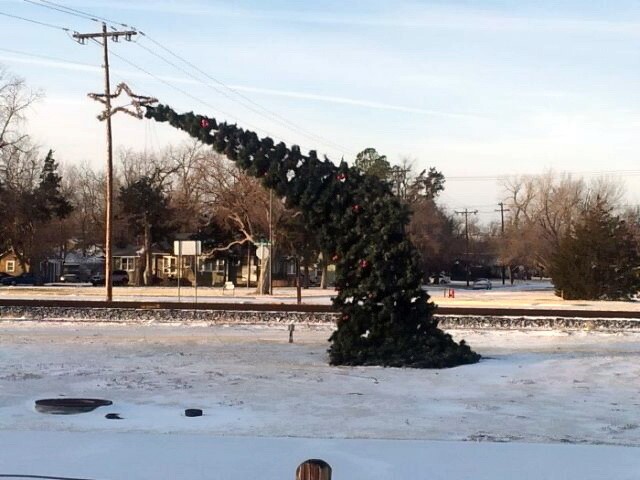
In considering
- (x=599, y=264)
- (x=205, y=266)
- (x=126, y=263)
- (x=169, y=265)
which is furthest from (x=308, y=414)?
(x=126, y=263)

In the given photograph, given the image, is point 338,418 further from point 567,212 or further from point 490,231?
point 490,231

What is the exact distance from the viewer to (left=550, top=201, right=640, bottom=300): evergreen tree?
5072 centimetres

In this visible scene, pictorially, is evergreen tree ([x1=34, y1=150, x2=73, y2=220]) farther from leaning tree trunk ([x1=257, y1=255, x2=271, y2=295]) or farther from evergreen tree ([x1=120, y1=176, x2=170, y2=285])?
leaning tree trunk ([x1=257, y1=255, x2=271, y2=295])

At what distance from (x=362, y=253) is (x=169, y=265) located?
7194 centimetres

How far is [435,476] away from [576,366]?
991cm

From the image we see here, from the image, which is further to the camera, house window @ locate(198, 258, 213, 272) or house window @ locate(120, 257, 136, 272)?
house window @ locate(120, 257, 136, 272)

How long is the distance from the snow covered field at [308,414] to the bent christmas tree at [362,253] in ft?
2.46

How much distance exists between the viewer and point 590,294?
51.3 m

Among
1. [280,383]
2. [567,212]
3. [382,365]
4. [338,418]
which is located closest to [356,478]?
[338,418]

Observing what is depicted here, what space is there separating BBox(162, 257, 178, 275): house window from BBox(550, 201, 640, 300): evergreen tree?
45.8 meters

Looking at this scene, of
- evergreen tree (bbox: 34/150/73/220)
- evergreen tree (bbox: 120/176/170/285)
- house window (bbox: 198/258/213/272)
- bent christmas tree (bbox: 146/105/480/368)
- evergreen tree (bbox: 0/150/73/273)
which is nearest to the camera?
bent christmas tree (bbox: 146/105/480/368)

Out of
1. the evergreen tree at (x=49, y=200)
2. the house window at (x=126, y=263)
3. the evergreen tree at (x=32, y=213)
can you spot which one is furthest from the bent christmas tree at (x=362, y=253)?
the house window at (x=126, y=263)

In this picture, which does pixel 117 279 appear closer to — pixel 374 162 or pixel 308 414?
pixel 374 162

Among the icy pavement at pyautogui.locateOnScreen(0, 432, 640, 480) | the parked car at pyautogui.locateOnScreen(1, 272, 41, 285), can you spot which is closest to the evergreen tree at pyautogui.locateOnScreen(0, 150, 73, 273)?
the parked car at pyautogui.locateOnScreen(1, 272, 41, 285)
